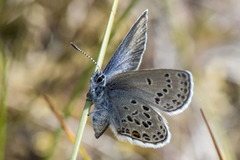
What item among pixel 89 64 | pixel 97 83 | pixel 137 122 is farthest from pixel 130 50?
pixel 89 64

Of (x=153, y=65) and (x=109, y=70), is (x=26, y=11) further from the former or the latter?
(x=109, y=70)

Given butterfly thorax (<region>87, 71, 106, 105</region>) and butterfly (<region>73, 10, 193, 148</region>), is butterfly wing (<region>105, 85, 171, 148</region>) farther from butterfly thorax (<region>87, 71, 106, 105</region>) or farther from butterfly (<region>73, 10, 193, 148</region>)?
butterfly thorax (<region>87, 71, 106, 105</region>)

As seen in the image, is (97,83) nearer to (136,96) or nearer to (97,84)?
(97,84)

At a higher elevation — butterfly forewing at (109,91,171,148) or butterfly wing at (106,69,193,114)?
butterfly wing at (106,69,193,114)

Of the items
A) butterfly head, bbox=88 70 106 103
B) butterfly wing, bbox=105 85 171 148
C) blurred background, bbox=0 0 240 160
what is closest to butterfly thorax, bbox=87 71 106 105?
butterfly head, bbox=88 70 106 103

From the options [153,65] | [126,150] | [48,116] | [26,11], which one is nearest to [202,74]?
[153,65]

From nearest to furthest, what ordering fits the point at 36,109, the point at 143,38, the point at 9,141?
the point at 143,38 < the point at 9,141 < the point at 36,109
